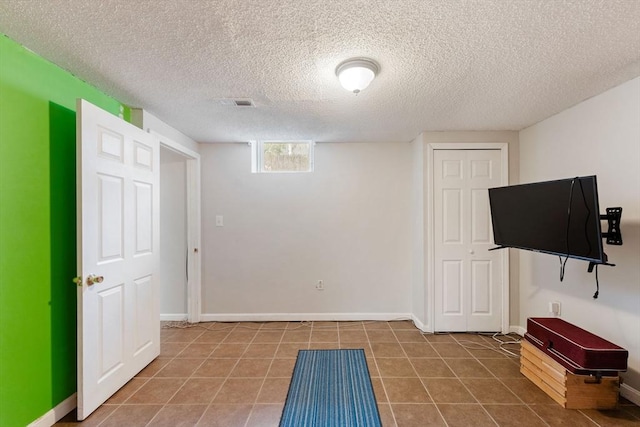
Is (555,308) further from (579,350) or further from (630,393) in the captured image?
(579,350)

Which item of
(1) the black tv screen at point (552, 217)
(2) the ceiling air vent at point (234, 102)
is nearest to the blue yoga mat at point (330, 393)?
(1) the black tv screen at point (552, 217)

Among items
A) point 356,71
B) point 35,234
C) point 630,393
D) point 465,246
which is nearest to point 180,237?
point 35,234

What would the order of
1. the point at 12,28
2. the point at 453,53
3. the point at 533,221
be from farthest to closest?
the point at 533,221 < the point at 453,53 < the point at 12,28

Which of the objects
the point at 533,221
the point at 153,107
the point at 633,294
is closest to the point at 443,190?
the point at 533,221

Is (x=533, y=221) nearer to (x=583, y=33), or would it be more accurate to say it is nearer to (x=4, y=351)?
(x=583, y=33)

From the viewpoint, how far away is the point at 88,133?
5.94 feet

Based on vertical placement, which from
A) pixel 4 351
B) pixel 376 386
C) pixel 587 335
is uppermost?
pixel 4 351

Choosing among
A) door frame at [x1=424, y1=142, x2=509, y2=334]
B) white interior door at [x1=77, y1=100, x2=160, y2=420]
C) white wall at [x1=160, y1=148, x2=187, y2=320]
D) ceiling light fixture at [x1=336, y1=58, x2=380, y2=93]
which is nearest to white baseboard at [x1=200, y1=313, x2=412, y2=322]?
white wall at [x1=160, y1=148, x2=187, y2=320]

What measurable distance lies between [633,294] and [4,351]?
155 inches

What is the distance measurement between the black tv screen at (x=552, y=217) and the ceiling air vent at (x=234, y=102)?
2.40 m

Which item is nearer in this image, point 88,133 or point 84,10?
point 84,10

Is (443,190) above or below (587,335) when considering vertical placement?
above

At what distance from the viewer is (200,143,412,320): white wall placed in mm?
3551

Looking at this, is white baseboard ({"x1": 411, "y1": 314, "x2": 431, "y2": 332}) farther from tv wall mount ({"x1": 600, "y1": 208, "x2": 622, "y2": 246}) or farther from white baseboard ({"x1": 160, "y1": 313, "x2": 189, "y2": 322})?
white baseboard ({"x1": 160, "y1": 313, "x2": 189, "y2": 322})
